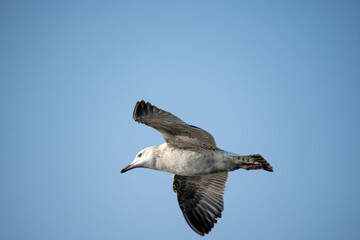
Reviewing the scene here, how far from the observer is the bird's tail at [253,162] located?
8.06 meters

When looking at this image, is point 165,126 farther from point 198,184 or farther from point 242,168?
point 198,184

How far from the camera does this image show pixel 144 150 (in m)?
8.65

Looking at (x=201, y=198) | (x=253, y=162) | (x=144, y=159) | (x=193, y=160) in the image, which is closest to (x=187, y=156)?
(x=193, y=160)

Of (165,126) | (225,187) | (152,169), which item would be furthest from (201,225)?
(165,126)

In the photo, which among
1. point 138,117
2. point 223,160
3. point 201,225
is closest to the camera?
point 138,117

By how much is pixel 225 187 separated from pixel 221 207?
0.49 meters

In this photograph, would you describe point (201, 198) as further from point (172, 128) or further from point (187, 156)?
point (172, 128)

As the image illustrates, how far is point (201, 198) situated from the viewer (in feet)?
31.6

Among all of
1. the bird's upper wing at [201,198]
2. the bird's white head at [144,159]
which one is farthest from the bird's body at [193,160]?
A: the bird's upper wing at [201,198]

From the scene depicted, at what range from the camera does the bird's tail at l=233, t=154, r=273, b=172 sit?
8.06m

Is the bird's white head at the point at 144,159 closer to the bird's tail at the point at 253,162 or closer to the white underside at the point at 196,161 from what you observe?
the white underside at the point at 196,161

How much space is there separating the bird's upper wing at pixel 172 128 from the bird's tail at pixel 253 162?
605 mm

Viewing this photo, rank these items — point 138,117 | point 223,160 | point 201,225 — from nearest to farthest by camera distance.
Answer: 1. point 138,117
2. point 223,160
3. point 201,225

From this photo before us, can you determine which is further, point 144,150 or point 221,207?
point 221,207
